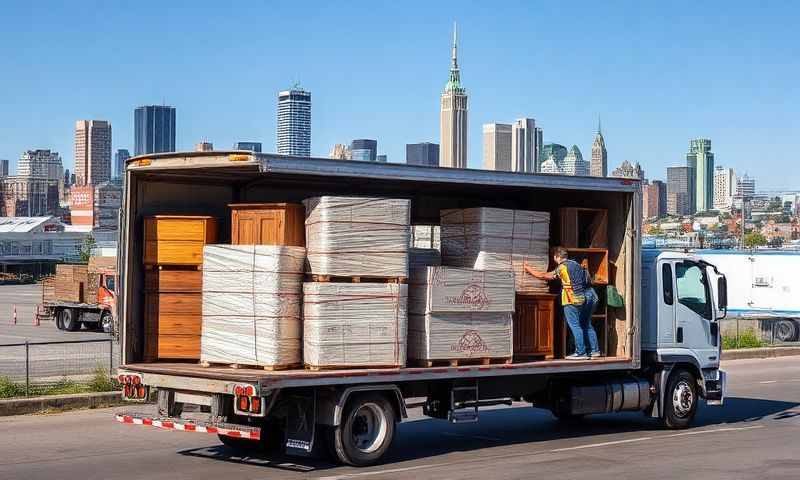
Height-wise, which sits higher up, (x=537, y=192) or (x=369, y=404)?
(x=537, y=192)

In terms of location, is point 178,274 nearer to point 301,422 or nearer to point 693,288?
point 301,422

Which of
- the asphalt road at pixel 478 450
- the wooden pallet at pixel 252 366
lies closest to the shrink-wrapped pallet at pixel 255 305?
the wooden pallet at pixel 252 366

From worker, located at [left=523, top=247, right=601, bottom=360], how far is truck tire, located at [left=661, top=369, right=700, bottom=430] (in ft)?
4.93

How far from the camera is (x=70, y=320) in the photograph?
3981 centimetres

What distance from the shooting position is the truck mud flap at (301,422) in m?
11.7

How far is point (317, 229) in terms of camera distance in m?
12.0

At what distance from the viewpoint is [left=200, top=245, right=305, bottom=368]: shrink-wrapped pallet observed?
11.7 meters

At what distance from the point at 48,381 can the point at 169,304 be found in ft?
22.4

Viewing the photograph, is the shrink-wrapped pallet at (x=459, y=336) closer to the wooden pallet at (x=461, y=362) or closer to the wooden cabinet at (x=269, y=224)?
the wooden pallet at (x=461, y=362)

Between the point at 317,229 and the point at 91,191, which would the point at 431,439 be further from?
the point at 91,191

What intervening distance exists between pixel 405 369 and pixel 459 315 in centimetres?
106

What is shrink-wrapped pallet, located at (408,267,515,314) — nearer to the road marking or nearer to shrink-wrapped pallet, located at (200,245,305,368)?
shrink-wrapped pallet, located at (200,245,305,368)

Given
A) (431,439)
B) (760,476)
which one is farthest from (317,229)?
(760,476)

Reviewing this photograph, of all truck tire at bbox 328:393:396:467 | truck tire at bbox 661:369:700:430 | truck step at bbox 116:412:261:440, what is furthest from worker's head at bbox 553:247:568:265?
truck step at bbox 116:412:261:440
